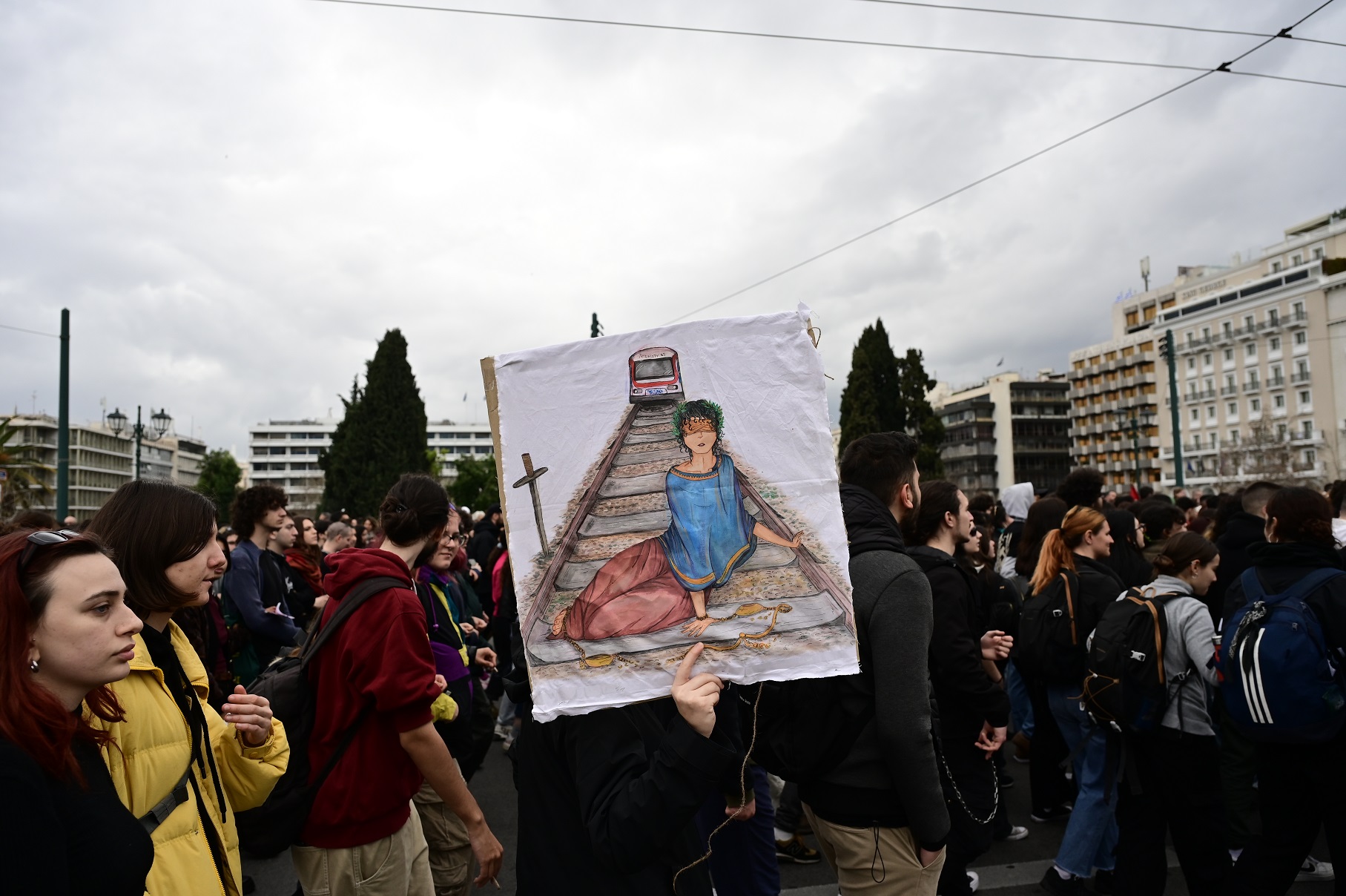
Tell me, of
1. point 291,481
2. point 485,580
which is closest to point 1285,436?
point 485,580

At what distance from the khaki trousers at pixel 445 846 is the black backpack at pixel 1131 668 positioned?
10.5ft

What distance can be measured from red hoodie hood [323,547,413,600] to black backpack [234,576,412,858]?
0.03m

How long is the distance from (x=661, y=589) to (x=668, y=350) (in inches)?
21.4

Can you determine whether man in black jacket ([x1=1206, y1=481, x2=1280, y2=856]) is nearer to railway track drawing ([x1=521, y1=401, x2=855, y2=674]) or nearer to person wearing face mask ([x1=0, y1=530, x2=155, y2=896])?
railway track drawing ([x1=521, y1=401, x2=855, y2=674])

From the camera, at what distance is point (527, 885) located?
6.73ft

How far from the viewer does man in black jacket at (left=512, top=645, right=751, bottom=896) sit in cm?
181

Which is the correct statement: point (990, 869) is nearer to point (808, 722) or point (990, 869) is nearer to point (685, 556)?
point (808, 722)

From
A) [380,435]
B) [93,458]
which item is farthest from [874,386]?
[93,458]

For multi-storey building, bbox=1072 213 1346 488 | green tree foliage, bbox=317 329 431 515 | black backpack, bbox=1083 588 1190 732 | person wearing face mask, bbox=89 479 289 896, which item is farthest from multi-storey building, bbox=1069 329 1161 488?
person wearing face mask, bbox=89 479 289 896

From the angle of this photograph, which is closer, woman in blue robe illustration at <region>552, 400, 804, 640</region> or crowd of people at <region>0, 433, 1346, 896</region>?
crowd of people at <region>0, 433, 1346, 896</region>

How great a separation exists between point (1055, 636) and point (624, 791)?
3929 millimetres

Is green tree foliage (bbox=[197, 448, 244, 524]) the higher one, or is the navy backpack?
green tree foliage (bbox=[197, 448, 244, 524])

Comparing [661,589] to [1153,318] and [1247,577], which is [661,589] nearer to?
[1247,577]

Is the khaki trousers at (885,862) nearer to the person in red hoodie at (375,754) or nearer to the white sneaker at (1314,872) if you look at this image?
the person in red hoodie at (375,754)
